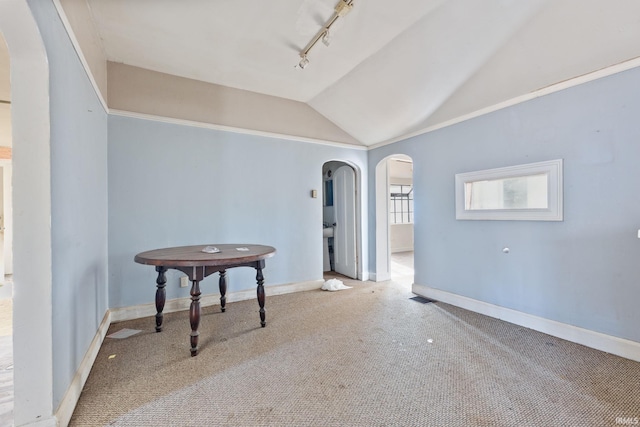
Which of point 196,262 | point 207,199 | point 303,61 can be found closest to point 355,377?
point 196,262

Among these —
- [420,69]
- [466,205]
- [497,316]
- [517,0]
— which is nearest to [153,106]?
[420,69]

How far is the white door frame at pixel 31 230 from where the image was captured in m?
1.25

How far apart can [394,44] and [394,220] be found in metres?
5.65

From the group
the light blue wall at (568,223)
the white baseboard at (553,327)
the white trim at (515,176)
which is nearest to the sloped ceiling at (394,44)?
the light blue wall at (568,223)

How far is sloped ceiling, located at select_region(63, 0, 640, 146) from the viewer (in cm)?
205

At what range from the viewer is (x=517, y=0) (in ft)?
6.59

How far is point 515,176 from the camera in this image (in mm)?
2654

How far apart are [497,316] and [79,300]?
3470 millimetres

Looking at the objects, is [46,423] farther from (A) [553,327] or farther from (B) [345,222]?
(B) [345,222]

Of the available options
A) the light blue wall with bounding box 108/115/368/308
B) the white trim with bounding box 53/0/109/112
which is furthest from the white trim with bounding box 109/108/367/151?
the white trim with bounding box 53/0/109/112

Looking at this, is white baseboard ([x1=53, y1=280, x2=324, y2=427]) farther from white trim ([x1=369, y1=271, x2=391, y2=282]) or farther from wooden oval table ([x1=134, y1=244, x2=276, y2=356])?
white trim ([x1=369, y1=271, x2=391, y2=282])

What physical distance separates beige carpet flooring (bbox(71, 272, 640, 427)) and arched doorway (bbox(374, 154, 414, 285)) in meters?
1.65

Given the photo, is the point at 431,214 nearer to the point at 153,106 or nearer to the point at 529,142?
the point at 529,142

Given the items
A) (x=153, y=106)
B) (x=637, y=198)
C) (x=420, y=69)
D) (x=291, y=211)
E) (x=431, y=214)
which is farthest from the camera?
(x=291, y=211)
